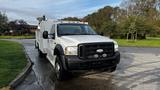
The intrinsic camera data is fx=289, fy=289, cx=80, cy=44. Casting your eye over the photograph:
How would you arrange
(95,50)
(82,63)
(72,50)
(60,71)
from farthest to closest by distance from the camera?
(60,71)
(95,50)
(72,50)
(82,63)

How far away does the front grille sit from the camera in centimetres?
937

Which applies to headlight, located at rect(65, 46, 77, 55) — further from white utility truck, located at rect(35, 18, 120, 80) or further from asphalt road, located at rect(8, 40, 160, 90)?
asphalt road, located at rect(8, 40, 160, 90)

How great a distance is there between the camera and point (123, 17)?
58.3 m

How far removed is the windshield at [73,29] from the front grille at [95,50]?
1.77m

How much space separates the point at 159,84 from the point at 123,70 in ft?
10.2

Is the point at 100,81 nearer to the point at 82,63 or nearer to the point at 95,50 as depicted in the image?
the point at 82,63

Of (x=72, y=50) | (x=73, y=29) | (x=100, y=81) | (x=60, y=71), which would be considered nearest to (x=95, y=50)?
(x=72, y=50)

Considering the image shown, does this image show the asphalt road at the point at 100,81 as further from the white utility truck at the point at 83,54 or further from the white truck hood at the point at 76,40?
the white truck hood at the point at 76,40

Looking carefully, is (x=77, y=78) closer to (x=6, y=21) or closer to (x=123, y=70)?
(x=123, y=70)

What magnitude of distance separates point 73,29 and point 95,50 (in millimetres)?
A: 2175

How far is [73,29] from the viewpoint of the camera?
11406mm

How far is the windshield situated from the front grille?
1773 mm

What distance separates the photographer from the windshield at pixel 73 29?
1112cm

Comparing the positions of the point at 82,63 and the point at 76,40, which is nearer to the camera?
the point at 82,63
